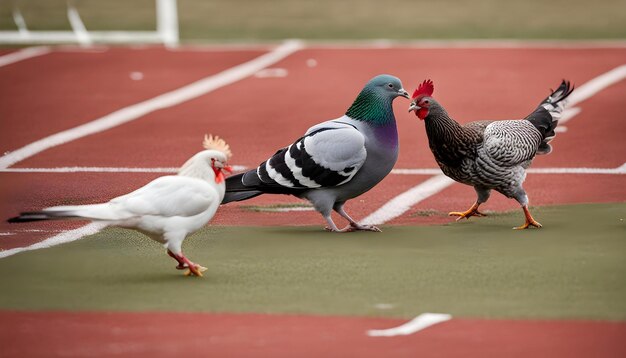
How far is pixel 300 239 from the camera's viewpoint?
991 cm

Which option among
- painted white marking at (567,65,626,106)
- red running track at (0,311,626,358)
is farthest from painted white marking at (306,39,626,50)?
red running track at (0,311,626,358)

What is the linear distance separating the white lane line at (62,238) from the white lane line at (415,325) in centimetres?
282

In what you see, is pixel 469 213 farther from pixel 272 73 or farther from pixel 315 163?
pixel 272 73

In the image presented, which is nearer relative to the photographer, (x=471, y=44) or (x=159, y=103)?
(x=159, y=103)

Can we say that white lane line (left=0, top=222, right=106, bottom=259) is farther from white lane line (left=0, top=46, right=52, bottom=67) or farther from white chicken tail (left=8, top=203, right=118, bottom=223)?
white lane line (left=0, top=46, right=52, bottom=67)

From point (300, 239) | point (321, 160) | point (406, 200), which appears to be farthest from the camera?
point (406, 200)

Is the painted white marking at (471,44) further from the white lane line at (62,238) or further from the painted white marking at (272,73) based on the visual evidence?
the white lane line at (62,238)

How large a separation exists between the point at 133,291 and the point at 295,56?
38.6 ft

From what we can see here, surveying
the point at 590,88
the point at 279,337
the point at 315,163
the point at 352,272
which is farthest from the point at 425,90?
the point at 590,88

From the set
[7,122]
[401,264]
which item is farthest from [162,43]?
[401,264]

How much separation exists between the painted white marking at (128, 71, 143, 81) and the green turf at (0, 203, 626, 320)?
8.08 meters

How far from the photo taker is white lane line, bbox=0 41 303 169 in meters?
13.8

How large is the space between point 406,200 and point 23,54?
31.9 feet

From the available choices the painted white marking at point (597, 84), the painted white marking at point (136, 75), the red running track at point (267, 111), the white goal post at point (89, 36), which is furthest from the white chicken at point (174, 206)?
the white goal post at point (89, 36)
